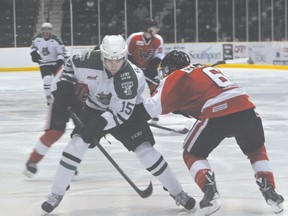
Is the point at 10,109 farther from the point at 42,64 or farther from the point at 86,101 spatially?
the point at 86,101

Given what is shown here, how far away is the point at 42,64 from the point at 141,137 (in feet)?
20.0

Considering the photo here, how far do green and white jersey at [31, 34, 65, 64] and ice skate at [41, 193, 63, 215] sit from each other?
19.8ft

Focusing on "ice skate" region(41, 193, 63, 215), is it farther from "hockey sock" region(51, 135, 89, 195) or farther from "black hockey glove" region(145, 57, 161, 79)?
"black hockey glove" region(145, 57, 161, 79)

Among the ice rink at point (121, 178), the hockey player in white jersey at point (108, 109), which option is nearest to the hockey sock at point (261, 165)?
the ice rink at point (121, 178)

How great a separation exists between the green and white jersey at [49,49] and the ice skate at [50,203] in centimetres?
603

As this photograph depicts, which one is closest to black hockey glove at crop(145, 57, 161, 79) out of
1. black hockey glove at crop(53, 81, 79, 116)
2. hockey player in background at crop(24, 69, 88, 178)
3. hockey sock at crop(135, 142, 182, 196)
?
hockey player in background at crop(24, 69, 88, 178)

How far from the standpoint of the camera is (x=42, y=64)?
370 inches

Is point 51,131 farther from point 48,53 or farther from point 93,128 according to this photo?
point 48,53

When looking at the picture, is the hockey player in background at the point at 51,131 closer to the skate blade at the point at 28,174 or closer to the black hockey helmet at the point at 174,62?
A: the skate blade at the point at 28,174

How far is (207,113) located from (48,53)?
250 inches

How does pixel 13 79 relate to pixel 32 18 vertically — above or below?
below

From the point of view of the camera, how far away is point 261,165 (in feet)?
11.2

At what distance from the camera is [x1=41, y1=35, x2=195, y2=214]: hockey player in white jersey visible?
11.0 ft

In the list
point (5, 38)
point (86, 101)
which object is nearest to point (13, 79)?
point (5, 38)
